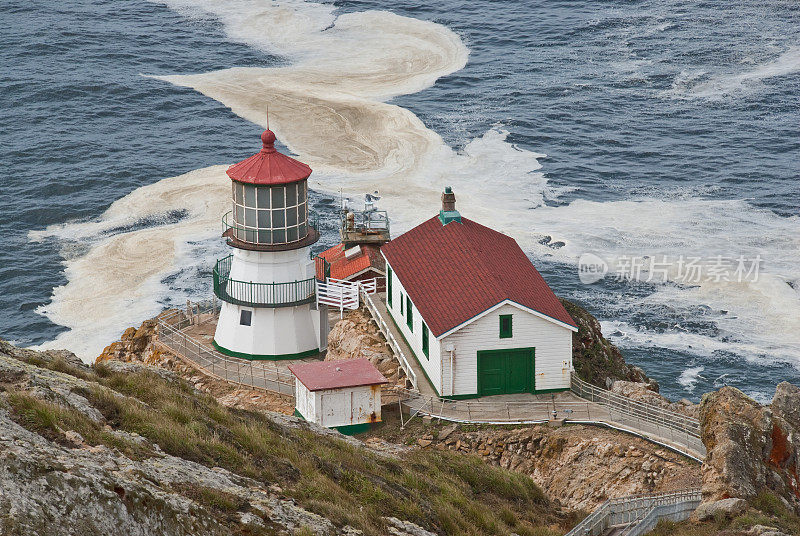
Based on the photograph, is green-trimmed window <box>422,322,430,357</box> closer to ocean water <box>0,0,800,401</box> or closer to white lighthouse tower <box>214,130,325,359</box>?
white lighthouse tower <box>214,130,325,359</box>

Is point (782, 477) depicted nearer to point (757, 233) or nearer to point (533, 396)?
point (533, 396)

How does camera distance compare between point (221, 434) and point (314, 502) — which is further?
point (221, 434)

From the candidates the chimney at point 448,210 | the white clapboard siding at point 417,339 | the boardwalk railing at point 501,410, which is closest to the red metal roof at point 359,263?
the white clapboard siding at point 417,339

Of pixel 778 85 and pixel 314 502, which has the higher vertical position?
pixel 314 502

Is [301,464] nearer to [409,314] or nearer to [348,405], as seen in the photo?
[348,405]

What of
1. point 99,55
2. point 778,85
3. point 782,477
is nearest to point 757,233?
point 778,85

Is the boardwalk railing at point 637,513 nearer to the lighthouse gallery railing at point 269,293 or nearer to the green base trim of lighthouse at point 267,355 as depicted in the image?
the lighthouse gallery railing at point 269,293

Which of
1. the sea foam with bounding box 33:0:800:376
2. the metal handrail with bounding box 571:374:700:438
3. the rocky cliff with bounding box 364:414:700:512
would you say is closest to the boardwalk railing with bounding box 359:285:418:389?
the rocky cliff with bounding box 364:414:700:512
